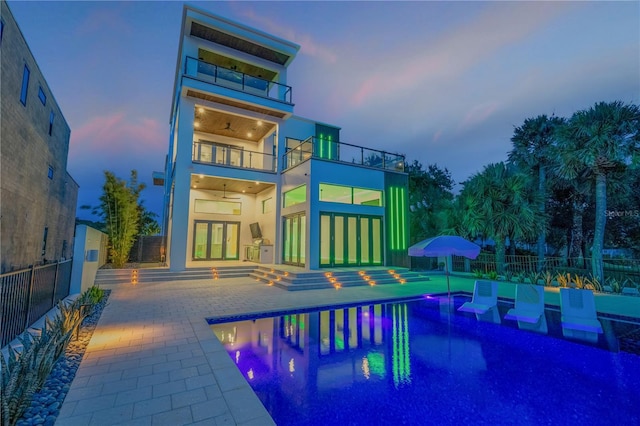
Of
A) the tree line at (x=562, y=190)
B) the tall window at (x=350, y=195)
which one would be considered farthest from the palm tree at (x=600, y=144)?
the tall window at (x=350, y=195)

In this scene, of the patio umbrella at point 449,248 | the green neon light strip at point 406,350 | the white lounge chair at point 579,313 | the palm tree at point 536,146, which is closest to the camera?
the green neon light strip at point 406,350

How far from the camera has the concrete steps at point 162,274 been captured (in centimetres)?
1111

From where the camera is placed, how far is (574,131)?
1151 centimetres

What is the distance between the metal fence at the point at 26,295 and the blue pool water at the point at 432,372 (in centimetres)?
329

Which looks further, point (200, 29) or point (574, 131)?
point (200, 29)

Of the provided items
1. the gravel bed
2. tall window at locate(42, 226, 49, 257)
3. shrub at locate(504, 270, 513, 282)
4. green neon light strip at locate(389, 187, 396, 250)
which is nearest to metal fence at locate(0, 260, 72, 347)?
the gravel bed

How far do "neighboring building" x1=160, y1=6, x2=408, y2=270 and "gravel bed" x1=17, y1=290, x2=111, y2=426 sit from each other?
8460mm

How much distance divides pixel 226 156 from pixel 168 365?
12.2 meters

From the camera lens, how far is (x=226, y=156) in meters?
14.5

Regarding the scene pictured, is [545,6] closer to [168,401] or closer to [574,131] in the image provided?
[574,131]

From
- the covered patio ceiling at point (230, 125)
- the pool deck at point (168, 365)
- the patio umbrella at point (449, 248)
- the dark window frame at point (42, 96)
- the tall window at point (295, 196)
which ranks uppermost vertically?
the covered patio ceiling at point (230, 125)

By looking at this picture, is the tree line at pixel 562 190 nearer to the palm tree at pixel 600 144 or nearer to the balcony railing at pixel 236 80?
the palm tree at pixel 600 144

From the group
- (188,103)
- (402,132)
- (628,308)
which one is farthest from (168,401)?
(402,132)

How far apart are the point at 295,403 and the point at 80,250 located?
8.46m
